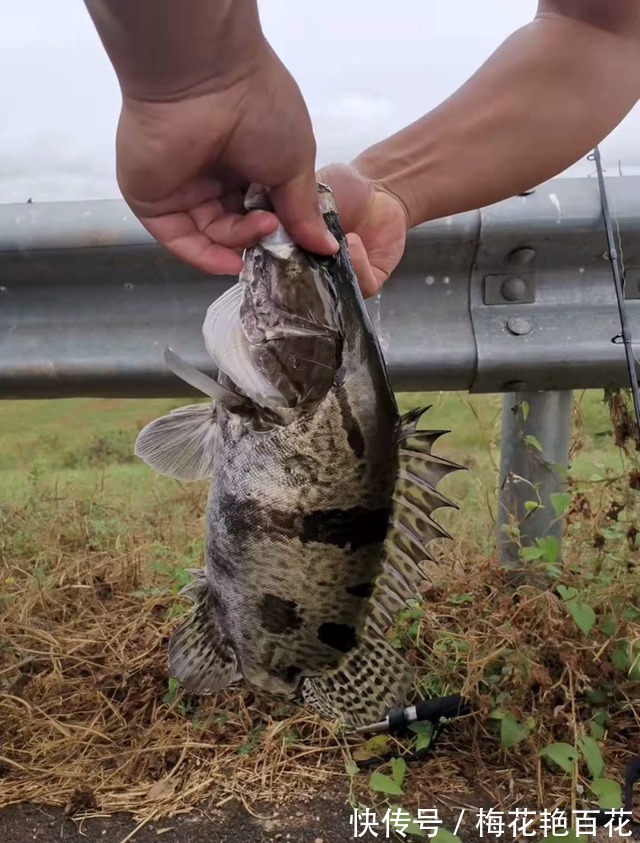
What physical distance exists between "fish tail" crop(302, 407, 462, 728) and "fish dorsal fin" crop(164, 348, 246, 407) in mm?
401

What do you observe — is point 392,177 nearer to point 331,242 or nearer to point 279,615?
point 331,242

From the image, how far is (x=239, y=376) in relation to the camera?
5.27 feet

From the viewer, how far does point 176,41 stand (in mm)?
1137

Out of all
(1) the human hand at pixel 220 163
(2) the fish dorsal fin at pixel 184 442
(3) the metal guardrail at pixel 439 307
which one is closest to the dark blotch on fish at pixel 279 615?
(2) the fish dorsal fin at pixel 184 442

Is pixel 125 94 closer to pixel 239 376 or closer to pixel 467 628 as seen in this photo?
pixel 239 376

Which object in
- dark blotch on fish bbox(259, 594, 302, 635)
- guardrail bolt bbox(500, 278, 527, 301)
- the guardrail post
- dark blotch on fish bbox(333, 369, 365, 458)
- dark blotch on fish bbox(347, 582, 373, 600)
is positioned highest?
dark blotch on fish bbox(333, 369, 365, 458)

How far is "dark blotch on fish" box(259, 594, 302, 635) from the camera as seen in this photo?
1.77 meters

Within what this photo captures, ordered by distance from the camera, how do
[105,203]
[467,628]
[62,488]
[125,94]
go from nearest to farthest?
[125,94]
[105,203]
[467,628]
[62,488]

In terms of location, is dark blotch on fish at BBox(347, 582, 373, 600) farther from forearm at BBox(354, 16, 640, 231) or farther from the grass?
forearm at BBox(354, 16, 640, 231)

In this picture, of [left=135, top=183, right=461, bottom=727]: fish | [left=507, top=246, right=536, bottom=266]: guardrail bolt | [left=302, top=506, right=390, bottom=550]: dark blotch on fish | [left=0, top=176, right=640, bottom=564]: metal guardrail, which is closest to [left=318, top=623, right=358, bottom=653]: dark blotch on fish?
[left=135, top=183, right=461, bottom=727]: fish

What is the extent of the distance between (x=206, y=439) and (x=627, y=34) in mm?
1694

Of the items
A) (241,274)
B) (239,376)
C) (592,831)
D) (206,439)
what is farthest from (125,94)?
(592,831)

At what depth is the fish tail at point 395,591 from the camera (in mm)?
1753

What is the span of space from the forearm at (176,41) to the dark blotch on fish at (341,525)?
93 cm
